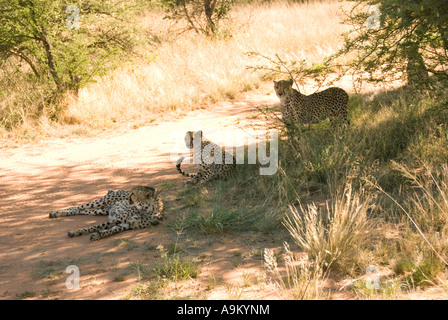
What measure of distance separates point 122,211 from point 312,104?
3.26 metres

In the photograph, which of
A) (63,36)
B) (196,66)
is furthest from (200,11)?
(63,36)

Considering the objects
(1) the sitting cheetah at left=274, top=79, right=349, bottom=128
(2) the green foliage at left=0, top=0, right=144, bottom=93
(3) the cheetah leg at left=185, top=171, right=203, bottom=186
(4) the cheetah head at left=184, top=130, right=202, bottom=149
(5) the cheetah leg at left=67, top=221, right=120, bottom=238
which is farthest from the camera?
(2) the green foliage at left=0, top=0, right=144, bottom=93

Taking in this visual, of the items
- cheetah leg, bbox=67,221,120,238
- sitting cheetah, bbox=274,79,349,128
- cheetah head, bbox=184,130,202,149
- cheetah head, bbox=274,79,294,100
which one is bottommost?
cheetah leg, bbox=67,221,120,238

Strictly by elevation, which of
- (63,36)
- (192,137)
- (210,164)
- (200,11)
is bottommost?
(210,164)

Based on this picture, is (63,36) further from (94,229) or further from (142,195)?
(94,229)

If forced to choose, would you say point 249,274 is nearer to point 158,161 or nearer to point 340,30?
point 158,161

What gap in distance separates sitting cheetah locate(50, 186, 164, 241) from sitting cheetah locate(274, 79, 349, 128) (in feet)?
8.46

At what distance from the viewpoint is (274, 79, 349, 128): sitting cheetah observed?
749cm

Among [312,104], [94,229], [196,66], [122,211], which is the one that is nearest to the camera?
[94,229]

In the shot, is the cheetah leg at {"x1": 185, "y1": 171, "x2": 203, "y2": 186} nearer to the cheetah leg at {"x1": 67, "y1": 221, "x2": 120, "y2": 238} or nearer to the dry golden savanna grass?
the cheetah leg at {"x1": 67, "y1": 221, "x2": 120, "y2": 238}

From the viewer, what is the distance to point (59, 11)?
984cm

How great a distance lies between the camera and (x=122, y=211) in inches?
221

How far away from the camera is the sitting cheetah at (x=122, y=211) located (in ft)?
17.6

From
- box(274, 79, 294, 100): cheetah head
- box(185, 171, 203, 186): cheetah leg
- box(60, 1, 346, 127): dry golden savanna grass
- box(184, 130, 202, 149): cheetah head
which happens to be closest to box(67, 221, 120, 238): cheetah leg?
box(185, 171, 203, 186): cheetah leg
